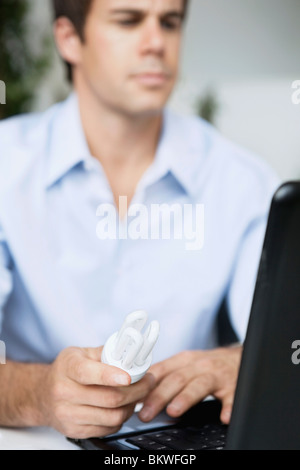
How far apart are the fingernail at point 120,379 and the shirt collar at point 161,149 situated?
66cm

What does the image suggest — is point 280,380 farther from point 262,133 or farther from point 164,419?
point 262,133

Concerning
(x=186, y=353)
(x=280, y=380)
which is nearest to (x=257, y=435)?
(x=280, y=380)

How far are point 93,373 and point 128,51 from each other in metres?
0.73

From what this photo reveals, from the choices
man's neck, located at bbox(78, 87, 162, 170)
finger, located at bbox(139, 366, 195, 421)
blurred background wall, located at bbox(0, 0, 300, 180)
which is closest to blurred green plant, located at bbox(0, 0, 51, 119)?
blurred background wall, located at bbox(0, 0, 300, 180)

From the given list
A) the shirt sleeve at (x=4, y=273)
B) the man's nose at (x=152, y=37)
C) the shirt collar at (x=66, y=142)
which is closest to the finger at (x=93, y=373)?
the shirt sleeve at (x=4, y=273)

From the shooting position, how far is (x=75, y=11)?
1.30 m

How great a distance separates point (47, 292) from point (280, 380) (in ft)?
2.71

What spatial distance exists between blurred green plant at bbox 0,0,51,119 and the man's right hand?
27.3 inches

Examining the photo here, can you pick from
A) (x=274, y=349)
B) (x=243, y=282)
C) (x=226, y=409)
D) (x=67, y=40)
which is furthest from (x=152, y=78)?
(x=274, y=349)

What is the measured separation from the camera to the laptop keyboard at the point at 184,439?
789mm

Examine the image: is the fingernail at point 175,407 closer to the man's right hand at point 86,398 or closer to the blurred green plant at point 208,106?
the man's right hand at point 86,398

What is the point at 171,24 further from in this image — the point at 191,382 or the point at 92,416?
the point at 92,416

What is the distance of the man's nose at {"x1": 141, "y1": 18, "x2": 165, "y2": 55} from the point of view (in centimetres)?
125

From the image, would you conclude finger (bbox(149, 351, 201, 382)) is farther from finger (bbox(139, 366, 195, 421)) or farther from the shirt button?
the shirt button
